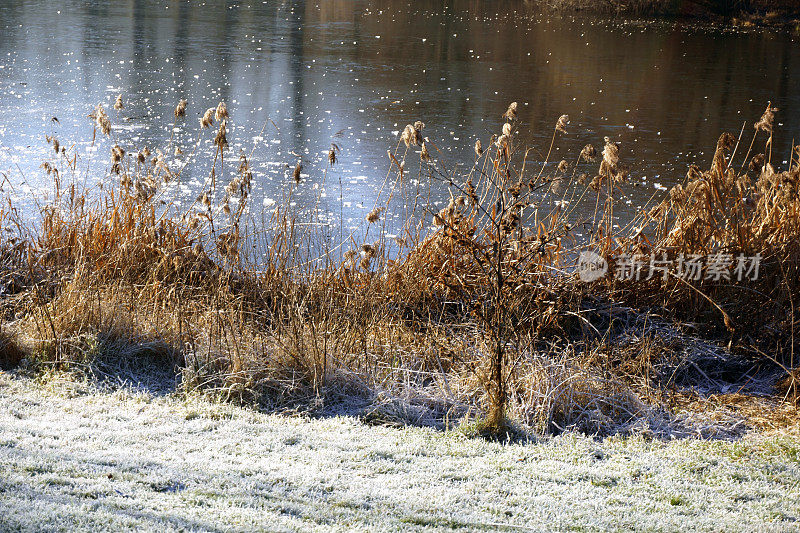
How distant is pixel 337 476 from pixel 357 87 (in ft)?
34.1

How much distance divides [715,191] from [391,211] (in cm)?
306

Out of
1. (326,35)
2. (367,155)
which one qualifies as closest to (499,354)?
(367,155)

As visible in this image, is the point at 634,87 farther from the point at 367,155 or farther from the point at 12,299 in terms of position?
the point at 12,299

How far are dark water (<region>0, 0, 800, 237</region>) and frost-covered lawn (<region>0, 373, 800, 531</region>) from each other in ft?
10.6

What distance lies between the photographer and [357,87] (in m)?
12.7

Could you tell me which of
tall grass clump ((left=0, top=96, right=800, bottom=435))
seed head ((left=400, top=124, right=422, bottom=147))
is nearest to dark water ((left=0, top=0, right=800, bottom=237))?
tall grass clump ((left=0, top=96, right=800, bottom=435))

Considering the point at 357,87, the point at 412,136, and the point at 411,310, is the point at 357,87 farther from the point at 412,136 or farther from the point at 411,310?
the point at 412,136

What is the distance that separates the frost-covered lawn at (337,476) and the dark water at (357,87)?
10.6 feet

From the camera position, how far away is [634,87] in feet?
44.1

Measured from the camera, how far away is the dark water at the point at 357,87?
8820mm

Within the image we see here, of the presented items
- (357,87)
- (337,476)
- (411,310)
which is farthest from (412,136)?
(357,87)

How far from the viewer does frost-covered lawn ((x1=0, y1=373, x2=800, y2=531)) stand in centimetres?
247

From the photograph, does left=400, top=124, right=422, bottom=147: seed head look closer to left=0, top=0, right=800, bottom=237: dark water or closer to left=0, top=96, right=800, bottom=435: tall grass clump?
left=0, top=96, right=800, bottom=435: tall grass clump

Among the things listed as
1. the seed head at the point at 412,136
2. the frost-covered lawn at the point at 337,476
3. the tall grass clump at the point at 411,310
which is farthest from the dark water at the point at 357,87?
the frost-covered lawn at the point at 337,476
